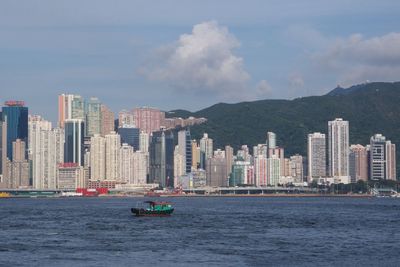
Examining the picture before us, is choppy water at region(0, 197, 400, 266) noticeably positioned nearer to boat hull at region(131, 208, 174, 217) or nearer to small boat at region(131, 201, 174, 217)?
boat hull at region(131, 208, 174, 217)

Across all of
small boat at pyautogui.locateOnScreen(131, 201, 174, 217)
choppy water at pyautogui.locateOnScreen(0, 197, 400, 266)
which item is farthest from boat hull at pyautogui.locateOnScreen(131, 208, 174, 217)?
choppy water at pyautogui.locateOnScreen(0, 197, 400, 266)

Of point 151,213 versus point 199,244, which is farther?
point 151,213

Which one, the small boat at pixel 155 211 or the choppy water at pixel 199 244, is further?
the small boat at pixel 155 211

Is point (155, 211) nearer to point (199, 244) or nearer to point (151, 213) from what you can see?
point (151, 213)

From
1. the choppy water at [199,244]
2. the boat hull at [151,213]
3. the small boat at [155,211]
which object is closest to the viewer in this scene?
the choppy water at [199,244]

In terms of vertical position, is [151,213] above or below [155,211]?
below

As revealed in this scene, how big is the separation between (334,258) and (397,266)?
14.9 feet

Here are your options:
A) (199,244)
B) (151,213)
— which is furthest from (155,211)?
(199,244)

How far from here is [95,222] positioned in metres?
81.2

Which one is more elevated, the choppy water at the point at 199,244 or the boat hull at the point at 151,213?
the boat hull at the point at 151,213

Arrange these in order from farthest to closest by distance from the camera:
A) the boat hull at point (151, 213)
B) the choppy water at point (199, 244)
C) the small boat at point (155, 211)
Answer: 1. the small boat at point (155, 211)
2. the boat hull at point (151, 213)
3. the choppy water at point (199, 244)

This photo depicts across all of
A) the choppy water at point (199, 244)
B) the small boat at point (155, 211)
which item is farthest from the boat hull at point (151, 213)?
the choppy water at point (199, 244)

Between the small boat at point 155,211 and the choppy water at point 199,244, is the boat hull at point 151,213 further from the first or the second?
the choppy water at point 199,244

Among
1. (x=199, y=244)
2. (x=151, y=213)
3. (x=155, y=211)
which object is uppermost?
(x=155, y=211)
